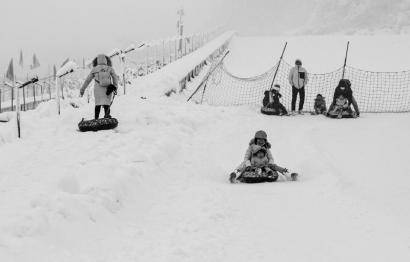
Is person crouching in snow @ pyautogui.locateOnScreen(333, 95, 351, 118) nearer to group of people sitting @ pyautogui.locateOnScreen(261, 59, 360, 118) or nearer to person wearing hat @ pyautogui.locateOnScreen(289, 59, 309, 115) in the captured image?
group of people sitting @ pyautogui.locateOnScreen(261, 59, 360, 118)

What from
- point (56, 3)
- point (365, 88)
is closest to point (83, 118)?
Result: point (365, 88)

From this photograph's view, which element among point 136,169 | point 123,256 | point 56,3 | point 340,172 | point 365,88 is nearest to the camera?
point 123,256

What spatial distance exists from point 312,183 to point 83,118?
5.24 m

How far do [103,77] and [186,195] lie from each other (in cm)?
464

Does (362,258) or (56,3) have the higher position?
(56,3)

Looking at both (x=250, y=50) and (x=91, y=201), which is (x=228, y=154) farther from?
(x=250, y=50)

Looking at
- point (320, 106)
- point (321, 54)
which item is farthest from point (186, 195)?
point (321, 54)

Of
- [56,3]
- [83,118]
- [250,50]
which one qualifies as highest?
[56,3]

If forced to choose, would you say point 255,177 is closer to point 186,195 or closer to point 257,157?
point 257,157

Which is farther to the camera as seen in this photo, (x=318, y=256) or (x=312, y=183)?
(x=312, y=183)

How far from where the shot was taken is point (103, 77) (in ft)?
36.5

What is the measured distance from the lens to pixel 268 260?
5328 millimetres

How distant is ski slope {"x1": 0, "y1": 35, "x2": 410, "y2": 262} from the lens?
5457 mm

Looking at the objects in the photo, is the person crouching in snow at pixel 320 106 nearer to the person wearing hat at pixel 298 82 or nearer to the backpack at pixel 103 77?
the person wearing hat at pixel 298 82
